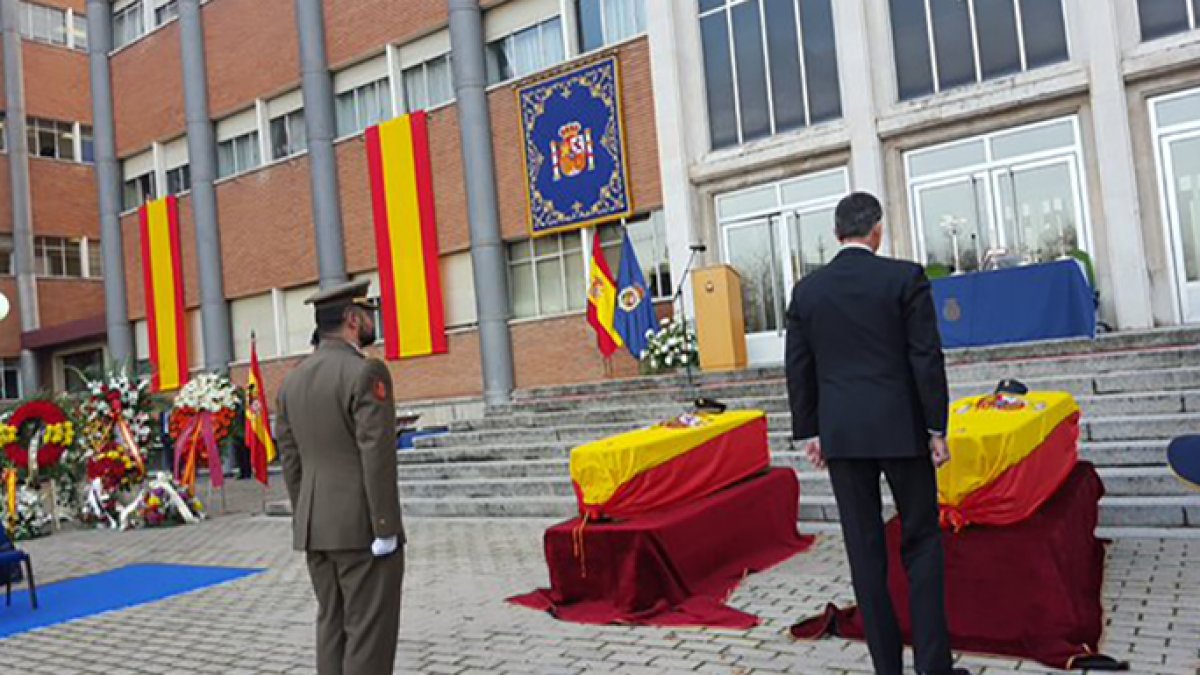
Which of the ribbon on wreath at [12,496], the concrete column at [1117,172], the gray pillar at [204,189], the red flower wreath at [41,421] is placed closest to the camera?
the concrete column at [1117,172]

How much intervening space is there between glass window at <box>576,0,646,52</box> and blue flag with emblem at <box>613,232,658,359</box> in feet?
13.2

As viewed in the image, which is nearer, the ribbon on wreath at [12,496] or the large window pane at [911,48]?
the ribbon on wreath at [12,496]

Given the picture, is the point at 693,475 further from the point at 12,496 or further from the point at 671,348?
the point at 12,496

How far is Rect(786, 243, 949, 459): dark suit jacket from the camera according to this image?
13.1ft

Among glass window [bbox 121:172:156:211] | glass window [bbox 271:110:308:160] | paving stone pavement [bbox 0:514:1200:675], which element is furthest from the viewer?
glass window [bbox 121:172:156:211]

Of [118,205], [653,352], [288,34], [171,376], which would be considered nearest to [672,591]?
[653,352]

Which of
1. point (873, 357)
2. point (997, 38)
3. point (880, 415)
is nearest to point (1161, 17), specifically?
point (997, 38)

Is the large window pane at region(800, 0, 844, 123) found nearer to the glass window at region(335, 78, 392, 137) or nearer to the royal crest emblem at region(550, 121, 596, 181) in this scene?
the royal crest emblem at region(550, 121, 596, 181)

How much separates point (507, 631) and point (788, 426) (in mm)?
5250

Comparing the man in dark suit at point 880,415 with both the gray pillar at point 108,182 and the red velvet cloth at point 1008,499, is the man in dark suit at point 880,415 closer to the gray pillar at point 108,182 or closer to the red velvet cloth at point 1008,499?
the red velvet cloth at point 1008,499

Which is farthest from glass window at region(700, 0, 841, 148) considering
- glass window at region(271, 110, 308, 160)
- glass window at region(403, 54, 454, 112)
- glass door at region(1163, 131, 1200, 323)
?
glass window at region(271, 110, 308, 160)

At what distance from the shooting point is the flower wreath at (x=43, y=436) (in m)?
12.8

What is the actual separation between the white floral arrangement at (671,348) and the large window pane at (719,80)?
3282mm

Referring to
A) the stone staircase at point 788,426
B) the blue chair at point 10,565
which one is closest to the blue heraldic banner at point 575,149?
the stone staircase at point 788,426
